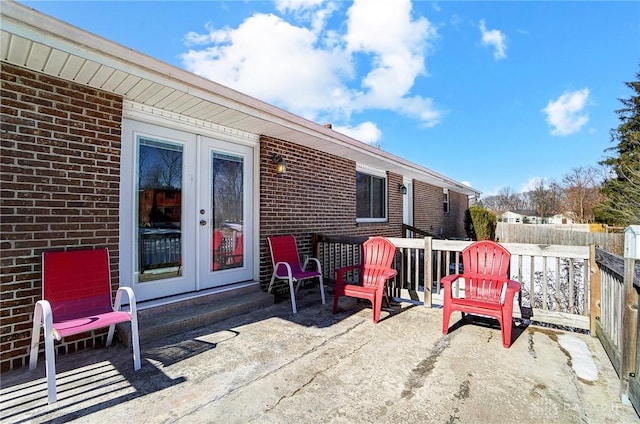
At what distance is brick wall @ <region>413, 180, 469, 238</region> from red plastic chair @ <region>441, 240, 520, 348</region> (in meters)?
6.82

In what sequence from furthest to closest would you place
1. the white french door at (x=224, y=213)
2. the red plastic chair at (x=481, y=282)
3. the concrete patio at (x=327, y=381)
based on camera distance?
1. the white french door at (x=224, y=213)
2. the red plastic chair at (x=481, y=282)
3. the concrete patio at (x=327, y=381)

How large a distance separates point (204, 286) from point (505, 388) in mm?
3542

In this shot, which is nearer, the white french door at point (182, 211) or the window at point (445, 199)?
the white french door at point (182, 211)

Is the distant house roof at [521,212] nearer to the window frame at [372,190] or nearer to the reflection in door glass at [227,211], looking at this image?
the window frame at [372,190]

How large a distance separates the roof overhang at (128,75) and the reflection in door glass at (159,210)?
553 mm

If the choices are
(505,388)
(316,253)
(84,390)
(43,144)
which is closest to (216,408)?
(84,390)

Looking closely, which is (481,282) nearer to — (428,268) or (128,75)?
(428,268)

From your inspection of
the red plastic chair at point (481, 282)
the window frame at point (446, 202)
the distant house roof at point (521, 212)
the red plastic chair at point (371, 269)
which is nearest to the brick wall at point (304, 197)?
the red plastic chair at point (371, 269)

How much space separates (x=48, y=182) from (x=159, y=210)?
109cm

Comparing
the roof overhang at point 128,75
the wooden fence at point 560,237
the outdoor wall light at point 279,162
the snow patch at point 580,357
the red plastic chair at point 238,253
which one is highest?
the roof overhang at point 128,75

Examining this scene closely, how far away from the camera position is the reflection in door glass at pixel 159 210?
3561mm

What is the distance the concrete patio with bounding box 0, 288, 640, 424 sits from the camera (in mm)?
1952

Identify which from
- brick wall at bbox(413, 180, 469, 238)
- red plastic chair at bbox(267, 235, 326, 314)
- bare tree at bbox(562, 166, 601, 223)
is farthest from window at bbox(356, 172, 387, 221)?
bare tree at bbox(562, 166, 601, 223)

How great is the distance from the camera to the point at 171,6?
457 centimetres
